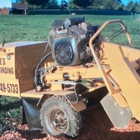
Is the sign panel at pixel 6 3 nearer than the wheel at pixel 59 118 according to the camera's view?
No

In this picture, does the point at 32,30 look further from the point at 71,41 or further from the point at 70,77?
the point at 71,41

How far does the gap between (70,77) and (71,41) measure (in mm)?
682

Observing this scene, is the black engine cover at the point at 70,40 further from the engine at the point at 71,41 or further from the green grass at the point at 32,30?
the green grass at the point at 32,30

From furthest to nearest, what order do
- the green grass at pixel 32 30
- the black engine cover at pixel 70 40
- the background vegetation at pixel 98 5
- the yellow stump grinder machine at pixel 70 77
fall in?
1. the background vegetation at pixel 98 5
2. the green grass at pixel 32 30
3. the black engine cover at pixel 70 40
4. the yellow stump grinder machine at pixel 70 77

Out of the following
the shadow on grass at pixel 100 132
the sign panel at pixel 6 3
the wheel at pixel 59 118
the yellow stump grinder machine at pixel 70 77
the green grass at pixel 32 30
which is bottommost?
the sign panel at pixel 6 3

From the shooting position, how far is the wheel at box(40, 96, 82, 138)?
5.73 m

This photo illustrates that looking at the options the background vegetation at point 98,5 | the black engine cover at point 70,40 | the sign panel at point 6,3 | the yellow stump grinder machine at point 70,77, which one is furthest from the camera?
the background vegetation at point 98,5

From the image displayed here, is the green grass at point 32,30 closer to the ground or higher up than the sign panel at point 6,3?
higher up

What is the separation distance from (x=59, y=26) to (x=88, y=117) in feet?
6.24

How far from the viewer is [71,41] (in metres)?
5.71

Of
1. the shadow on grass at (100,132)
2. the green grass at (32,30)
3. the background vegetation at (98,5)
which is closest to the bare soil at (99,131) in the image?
the shadow on grass at (100,132)

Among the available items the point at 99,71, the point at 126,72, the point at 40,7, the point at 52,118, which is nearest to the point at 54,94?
the point at 52,118

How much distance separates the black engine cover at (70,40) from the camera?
5676mm

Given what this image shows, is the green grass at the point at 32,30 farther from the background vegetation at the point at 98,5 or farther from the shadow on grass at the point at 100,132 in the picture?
the background vegetation at the point at 98,5
